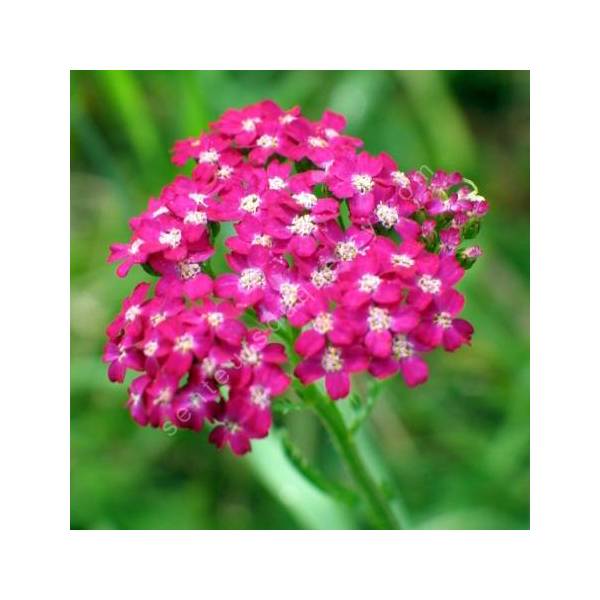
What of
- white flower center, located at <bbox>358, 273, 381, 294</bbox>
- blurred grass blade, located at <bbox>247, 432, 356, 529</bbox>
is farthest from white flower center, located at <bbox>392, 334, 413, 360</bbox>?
blurred grass blade, located at <bbox>247, 432, 356, 529</bbox>

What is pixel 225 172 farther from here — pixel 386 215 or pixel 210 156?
pixel 386 215

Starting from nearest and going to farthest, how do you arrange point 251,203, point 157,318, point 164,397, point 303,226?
point 164,397
point 157,318
point 303,226
point 251,203

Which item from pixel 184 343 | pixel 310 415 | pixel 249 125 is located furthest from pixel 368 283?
pixel 310 415

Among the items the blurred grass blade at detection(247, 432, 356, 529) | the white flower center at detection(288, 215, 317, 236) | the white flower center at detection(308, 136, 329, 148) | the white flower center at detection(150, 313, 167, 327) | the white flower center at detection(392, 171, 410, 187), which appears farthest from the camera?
the blurred grass blade at detection(247, 432, 356, 529)

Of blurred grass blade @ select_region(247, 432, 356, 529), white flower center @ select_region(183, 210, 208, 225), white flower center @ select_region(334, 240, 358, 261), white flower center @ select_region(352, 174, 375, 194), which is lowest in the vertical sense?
blurred grass blade @ select_region(247, 432, 356, 529)

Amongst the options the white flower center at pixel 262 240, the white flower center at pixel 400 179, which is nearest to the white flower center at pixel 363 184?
the white flower center at pixel 400 179

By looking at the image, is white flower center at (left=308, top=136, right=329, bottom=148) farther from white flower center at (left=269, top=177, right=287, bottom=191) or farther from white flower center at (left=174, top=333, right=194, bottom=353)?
white flower center at (left=174, top=333, right=194, bottom=353)
